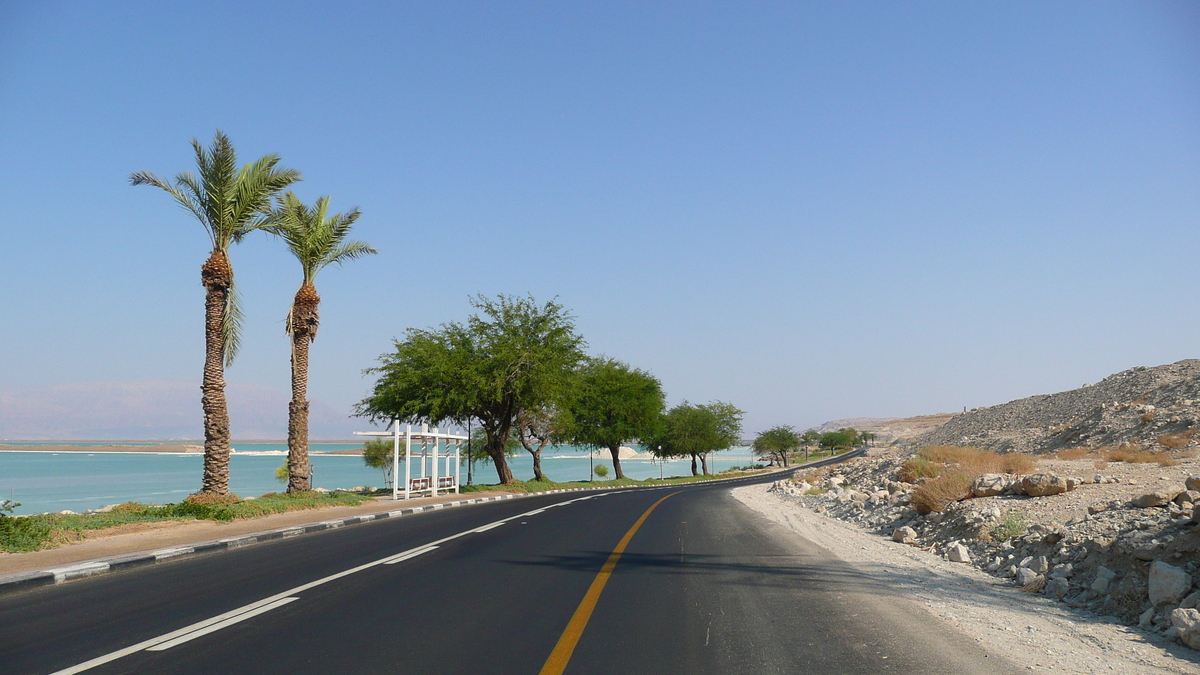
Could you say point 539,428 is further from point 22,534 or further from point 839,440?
point 839,440

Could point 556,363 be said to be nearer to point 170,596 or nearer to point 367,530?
point 367,530

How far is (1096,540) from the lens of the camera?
9.62m

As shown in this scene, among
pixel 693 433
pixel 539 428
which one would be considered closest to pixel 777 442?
pixel 693 433

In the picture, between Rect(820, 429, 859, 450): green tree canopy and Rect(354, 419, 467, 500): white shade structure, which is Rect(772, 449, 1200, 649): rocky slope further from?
Rect(820, 429, 859, 450): green tree canopy

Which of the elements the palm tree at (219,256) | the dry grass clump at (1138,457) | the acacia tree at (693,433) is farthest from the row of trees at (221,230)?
the acacia tree at (693,433)

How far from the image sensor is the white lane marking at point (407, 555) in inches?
452

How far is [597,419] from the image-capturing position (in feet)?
219

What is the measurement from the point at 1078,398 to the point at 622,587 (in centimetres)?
3857

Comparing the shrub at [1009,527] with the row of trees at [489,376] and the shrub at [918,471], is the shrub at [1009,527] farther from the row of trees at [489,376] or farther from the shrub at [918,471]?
the row of trees at [489,376]

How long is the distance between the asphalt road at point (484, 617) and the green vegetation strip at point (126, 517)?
3.92 meters

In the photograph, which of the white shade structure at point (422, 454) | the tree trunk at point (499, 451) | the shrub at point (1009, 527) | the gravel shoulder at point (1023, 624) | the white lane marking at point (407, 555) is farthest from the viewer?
the tree trunk at point (499, 451)

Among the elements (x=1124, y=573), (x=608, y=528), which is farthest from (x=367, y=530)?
(x=1124, y=573)

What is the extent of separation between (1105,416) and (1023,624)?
1176 inches

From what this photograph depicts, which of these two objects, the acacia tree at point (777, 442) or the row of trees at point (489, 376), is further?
the acacia tree at point (777, 442)
